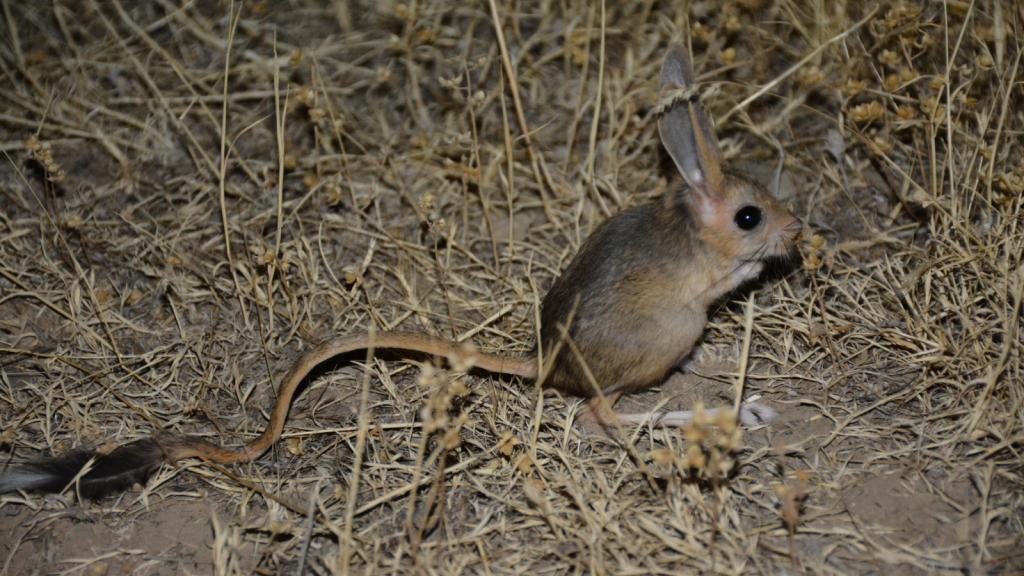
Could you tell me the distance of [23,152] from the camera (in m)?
4.48

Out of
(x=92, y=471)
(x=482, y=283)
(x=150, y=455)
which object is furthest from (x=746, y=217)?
(x=92, y=471)

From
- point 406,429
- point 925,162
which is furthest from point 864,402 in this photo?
point 406,429

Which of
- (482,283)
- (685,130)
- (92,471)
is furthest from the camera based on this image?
(482,283)

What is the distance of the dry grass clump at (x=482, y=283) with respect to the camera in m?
2.81

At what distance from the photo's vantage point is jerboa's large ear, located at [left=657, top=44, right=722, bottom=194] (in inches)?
124

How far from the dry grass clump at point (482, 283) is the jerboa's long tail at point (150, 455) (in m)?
0.15

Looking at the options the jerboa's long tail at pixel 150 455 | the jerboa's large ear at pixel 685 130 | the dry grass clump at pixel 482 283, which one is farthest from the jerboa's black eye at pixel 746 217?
the jerboa's long tail at pixel 150 455

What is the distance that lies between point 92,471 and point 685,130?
107 inches

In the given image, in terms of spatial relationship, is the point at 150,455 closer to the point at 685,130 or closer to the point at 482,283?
the point at 482,283

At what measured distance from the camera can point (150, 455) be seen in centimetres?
296

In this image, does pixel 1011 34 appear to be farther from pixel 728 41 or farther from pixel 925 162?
pixel 728 41

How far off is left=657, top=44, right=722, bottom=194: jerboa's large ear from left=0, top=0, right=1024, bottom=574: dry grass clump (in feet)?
1.43

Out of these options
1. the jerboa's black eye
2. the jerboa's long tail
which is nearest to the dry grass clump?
the jerboa's long tail

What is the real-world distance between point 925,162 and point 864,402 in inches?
59.3
